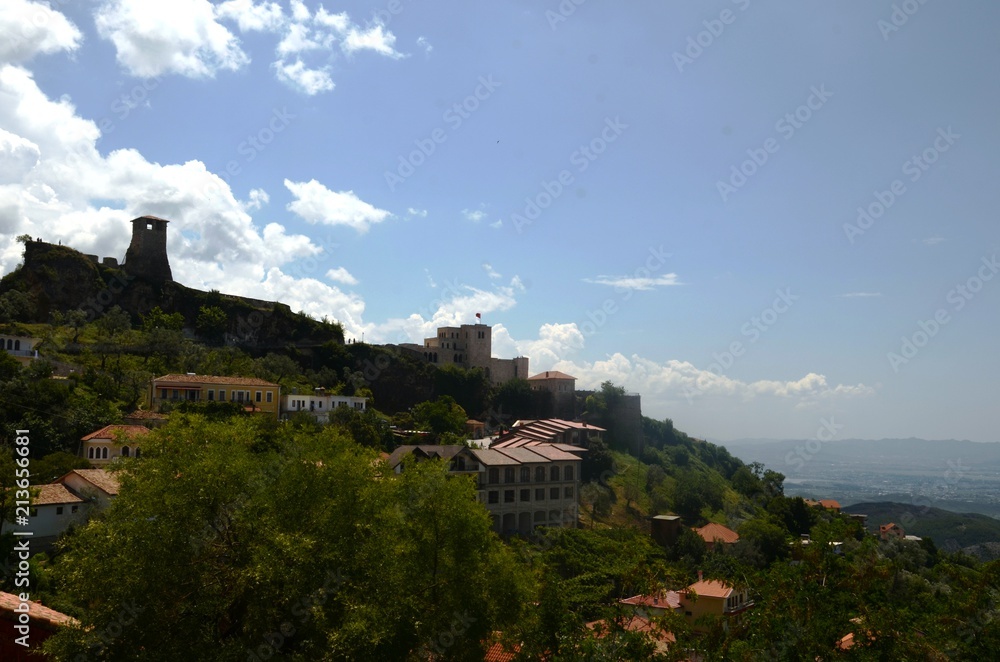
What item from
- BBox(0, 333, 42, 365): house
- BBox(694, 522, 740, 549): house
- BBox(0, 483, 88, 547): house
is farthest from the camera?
BBox(694, 522, 740, 549): house

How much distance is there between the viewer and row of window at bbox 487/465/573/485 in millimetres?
50938

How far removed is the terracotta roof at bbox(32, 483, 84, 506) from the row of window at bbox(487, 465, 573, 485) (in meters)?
26.5

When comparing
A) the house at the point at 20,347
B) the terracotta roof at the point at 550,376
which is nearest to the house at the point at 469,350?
the terracotta roof at the point at 550,376

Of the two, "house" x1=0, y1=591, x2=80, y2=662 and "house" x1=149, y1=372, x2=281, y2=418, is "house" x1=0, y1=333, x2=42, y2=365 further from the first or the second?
"house" x1=0, y1=591, x2=80, y2=662

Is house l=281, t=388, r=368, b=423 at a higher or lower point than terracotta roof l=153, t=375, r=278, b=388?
lower

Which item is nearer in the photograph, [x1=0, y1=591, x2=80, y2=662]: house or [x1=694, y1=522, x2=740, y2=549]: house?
[x1=0, y1=591, x2=80, y2=662]: house

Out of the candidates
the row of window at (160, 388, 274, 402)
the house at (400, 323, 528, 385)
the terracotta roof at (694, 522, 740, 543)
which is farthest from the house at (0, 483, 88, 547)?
the house at (400, 323, 528, 385)

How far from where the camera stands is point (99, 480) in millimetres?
32812

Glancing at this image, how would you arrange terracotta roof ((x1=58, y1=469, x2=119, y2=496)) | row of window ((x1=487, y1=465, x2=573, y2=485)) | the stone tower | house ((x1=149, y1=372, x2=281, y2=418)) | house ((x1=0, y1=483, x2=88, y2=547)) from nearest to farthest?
1. house ((x1=0, y1=483, x2=88, y2=547))
2. terracotta roof ((x1=58, y1=469, x2=119, y2=496))
3. house ((x1=149, y1=372, x2=281, y2=418))
4. row of window ((x1=487, y1=465, x2=573, y2=485))
5. the stone tower

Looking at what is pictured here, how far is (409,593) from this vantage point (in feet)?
48.7

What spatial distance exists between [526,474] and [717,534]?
16.8 metres

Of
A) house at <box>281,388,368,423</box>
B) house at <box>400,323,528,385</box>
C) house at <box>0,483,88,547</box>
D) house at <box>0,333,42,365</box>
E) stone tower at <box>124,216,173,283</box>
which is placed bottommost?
house at <box>0,483,88,547</box>

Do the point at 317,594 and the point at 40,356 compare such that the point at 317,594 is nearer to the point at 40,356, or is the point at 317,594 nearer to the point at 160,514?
the point at 160,514

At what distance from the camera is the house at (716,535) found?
181 feet
